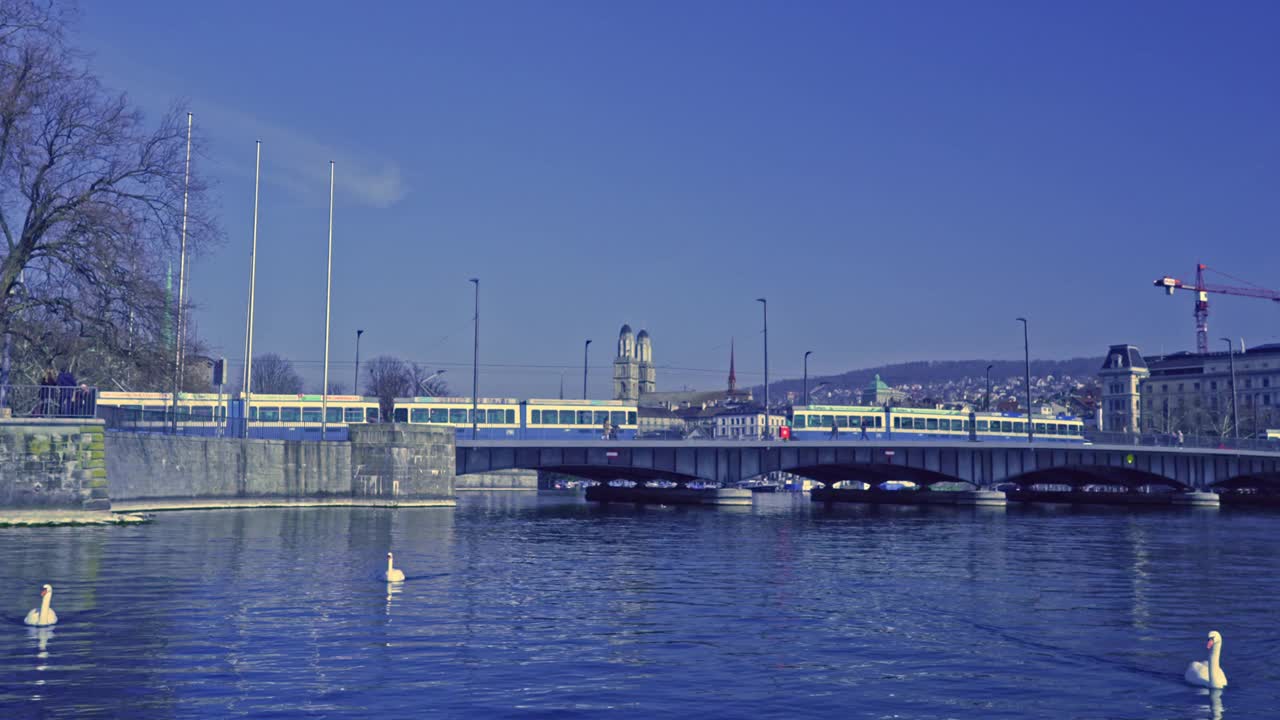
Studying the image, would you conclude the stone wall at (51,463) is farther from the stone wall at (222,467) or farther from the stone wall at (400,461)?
the stone wall at (400,461)

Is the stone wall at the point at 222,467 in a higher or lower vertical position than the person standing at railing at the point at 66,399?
lower

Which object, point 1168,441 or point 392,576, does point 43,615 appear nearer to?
point 392,576

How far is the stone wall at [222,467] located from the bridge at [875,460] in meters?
10.1

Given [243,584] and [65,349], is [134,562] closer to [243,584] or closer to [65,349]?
[243,584]

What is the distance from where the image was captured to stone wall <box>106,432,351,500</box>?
47906mm

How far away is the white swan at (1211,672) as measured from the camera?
1482 centimetres

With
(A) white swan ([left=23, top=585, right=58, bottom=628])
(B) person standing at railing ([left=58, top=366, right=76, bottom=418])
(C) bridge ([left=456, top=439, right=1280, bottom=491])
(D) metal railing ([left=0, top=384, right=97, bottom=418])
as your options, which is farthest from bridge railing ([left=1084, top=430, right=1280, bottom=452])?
(A) white swan ([left=23, top=585, right=58, bottom=628])

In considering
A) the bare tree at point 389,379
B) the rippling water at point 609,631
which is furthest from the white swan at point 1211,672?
the bare tree at point 389,379

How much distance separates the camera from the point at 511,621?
2003 cm

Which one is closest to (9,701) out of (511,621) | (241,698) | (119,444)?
(241,698)

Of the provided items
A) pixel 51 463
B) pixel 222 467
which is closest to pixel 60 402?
pixel 51 463

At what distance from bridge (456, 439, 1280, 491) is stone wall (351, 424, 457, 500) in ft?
11.7

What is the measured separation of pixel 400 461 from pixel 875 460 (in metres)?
33.8

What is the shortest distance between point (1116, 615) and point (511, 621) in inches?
434
